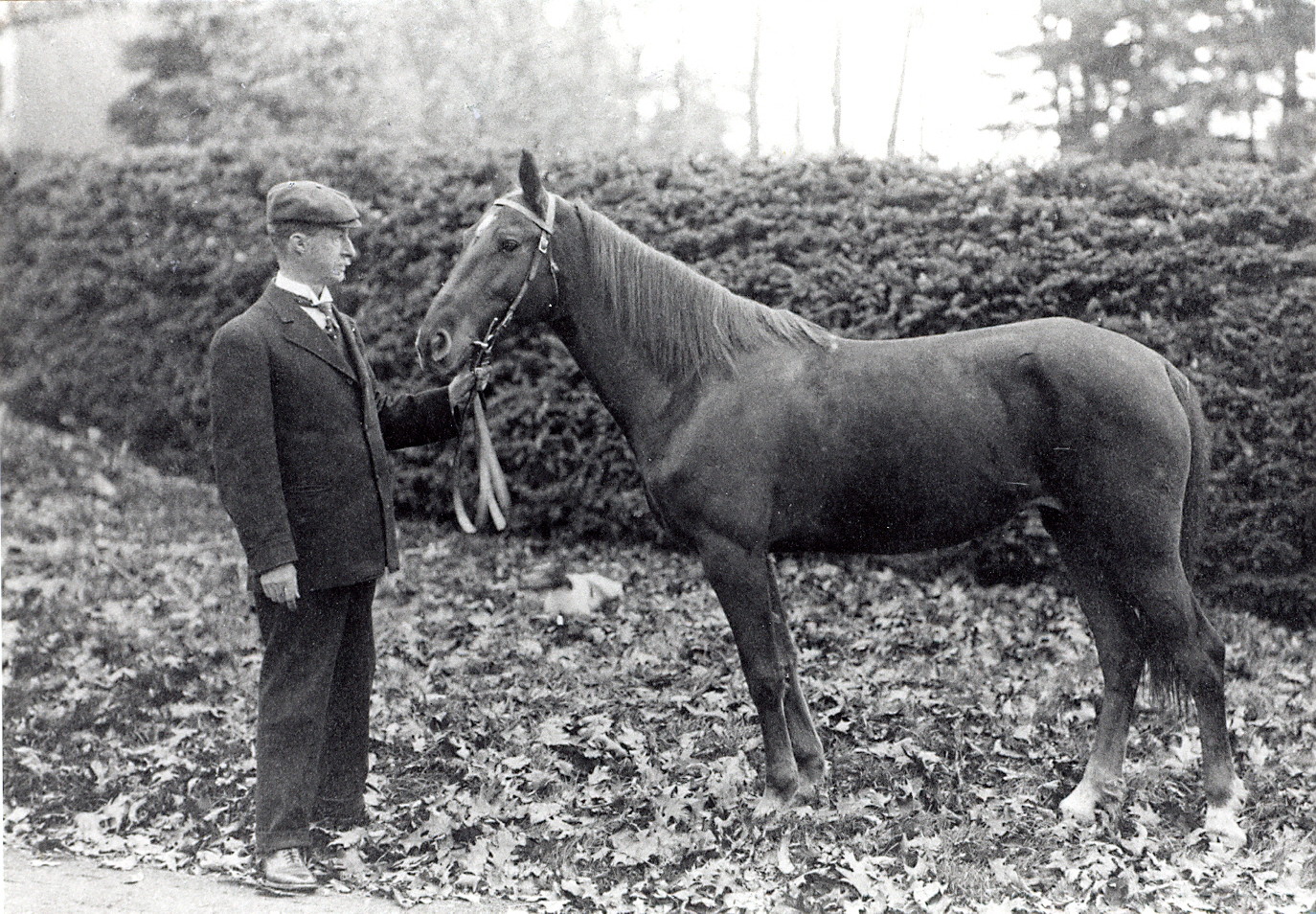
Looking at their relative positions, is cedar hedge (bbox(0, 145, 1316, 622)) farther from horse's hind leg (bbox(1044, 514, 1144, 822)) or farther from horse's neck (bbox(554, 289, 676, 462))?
horse's neck (bbox(554, 289, 676, 462))

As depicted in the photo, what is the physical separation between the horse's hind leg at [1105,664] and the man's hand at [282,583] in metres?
2.89

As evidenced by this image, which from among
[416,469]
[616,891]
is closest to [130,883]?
[616,891]

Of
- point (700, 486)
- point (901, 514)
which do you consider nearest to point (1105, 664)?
point (901, 514)

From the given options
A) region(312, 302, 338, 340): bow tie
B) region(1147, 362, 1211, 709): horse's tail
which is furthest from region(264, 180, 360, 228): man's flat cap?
region(1147, 362, 1211, 709): horse's tail

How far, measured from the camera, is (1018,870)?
377cm

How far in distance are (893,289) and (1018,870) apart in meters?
3.88

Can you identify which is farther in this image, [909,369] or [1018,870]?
[909,369]

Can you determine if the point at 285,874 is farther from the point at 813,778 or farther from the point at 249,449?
the point at 813,778

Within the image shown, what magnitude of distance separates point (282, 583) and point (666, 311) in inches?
67.6

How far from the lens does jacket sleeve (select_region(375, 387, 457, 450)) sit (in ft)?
14.2

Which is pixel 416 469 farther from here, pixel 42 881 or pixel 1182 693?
pixel 1182 693

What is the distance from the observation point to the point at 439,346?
13.1 ft

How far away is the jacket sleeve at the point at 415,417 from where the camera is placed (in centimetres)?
432

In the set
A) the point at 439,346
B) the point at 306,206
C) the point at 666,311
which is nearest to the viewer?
the point at 306,206
